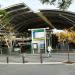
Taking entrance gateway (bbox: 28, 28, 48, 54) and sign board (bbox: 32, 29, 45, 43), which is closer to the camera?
entrance gateway (bbox: 28, 28, 48, 54)


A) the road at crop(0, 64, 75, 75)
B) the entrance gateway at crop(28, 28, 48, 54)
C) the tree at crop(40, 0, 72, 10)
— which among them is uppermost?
the tree at crop(40, 0, 72, 10)

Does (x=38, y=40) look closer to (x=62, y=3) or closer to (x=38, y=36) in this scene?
(x=38, y=36)

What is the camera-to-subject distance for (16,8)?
70125 millimetres

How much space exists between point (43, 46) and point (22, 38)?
3397 centimetres

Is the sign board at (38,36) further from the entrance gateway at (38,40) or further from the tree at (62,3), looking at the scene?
the tree at (62,3)

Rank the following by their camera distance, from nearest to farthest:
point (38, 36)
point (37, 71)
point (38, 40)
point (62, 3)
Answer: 1. point (62, 3)
2. point (37, 71)
3. point (38, 40)
4. point (38, 36)

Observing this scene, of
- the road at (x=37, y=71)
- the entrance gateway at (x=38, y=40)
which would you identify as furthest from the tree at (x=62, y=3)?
the entrance gateway at (x=38, y=40)

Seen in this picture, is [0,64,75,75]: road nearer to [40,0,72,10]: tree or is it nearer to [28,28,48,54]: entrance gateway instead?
[40,0,72,10]: tree

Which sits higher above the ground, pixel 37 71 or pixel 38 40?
pixel 38 40

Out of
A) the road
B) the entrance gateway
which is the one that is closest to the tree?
the road

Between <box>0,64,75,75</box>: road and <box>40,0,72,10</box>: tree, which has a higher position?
<box>40,0,72,10</box>: tree

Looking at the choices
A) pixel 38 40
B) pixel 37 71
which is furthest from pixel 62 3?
pixel 38 40

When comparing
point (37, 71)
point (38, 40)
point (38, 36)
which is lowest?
point (37, 71)

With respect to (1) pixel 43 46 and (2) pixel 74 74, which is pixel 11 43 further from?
(2) pixel 74 74
